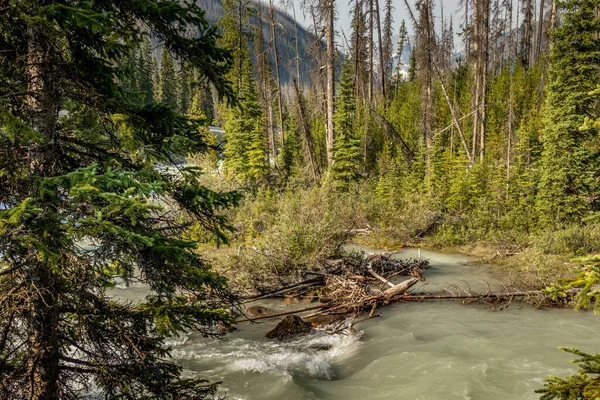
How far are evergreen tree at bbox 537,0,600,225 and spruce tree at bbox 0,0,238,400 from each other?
632 inches

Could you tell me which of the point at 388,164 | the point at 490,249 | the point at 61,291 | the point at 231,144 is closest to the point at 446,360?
the point at 61,291

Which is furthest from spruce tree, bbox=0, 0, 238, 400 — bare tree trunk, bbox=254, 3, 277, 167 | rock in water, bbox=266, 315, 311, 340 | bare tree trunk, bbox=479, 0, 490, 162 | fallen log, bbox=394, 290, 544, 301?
bare tree trunk, bbox=254, 3, 277, 167

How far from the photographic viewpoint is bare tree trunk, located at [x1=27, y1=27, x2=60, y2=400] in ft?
11.2

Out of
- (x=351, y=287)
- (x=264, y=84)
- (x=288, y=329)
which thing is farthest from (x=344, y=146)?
(x=264, y=84)

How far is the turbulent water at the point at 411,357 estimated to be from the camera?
6531 millimetres

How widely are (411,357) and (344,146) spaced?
1809 cm

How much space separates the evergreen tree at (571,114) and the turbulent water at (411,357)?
7.53 meters

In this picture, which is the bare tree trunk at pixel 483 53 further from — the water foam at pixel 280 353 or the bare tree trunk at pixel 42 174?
the bare tree trunk at pixel 42 174

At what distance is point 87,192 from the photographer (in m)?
2.83

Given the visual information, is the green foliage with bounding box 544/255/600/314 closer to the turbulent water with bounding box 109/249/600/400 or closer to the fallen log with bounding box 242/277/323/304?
the turbulent water with bounding box 109/249/600/400

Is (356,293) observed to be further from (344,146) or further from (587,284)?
(344,146)

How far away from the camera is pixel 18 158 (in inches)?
142

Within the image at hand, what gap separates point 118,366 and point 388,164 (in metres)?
29.5

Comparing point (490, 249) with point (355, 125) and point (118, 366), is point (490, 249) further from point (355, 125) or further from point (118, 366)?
point (355, 125)
